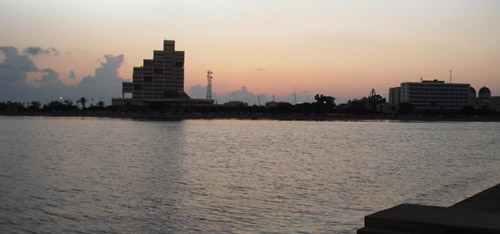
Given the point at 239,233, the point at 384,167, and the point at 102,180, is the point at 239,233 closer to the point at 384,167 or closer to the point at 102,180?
the point at 102,180

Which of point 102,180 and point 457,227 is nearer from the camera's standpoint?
A: point 457,227

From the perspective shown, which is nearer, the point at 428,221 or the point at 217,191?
the point at 428,221

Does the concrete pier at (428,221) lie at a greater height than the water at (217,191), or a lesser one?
greater

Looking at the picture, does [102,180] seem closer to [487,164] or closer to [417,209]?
[417,209]

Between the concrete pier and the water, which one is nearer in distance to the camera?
the concrete pier

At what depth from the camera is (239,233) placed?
16766 mm

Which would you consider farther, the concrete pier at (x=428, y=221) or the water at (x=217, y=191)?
the water at (x=217, y=191)

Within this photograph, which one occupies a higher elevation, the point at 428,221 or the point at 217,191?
the point at 428,221

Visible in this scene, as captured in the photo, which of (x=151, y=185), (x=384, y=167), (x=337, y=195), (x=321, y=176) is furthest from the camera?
(x=384, y=167)

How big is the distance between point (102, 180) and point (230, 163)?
13073 millimetres

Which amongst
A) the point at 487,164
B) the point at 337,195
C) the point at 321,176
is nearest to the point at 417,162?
the point at 487,164

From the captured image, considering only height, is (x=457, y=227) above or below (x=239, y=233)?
above

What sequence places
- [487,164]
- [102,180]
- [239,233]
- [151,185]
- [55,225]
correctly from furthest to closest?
1. [487,164]
2. [102,180]
3. [151,185]
4. [55,225]
5. [239,233]

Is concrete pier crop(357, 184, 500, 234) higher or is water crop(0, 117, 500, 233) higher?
concrete pier crop(357, 184, 500, 234)
